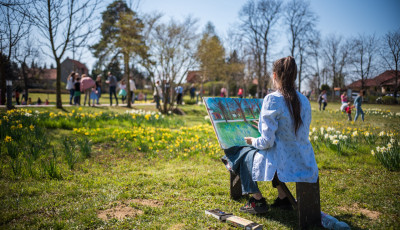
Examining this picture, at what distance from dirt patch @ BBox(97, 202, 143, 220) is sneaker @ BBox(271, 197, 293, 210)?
1.81 meters

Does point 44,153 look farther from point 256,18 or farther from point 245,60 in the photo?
point 245,60

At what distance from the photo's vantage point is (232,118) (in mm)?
3562

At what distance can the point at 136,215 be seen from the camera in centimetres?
296

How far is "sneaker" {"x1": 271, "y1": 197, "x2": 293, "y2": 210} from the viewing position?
319cm

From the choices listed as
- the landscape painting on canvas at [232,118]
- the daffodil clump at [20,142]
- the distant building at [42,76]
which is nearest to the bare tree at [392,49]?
the landscape painting on canvas at [232,118]

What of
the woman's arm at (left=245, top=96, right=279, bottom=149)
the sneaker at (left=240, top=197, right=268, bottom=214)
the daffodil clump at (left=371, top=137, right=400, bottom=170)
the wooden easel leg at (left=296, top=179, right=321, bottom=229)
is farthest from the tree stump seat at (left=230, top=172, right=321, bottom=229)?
the daffodil clump at (left=371, top=137, right=400, bottom=170)

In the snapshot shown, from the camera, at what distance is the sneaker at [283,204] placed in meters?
3.19

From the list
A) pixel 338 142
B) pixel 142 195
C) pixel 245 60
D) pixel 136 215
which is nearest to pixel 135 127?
pixel 142 195

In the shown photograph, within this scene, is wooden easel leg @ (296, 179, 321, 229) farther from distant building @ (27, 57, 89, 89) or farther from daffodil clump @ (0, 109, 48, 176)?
distant building @ (27, 57, 89, 89)

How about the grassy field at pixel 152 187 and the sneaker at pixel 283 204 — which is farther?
the sneaker at pixel 283 204

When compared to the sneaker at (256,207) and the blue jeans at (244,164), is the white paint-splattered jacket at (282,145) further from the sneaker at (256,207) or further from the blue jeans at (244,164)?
the sneaker at (256,207)

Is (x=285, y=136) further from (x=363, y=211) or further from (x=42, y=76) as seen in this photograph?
(x=42, y=76)

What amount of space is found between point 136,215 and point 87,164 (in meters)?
2.54

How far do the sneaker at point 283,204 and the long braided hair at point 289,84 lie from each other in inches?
A: 49.3
